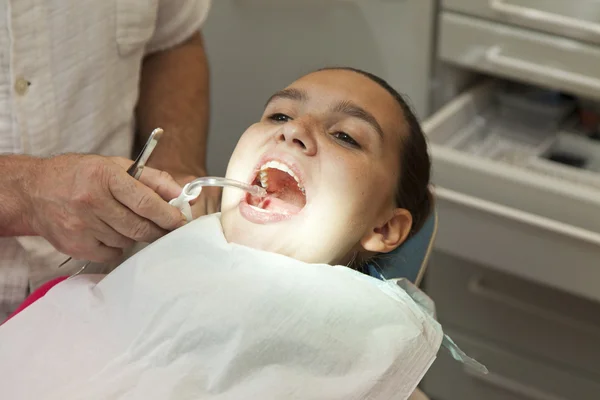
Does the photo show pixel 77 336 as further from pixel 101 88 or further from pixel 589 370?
pixel 589 370

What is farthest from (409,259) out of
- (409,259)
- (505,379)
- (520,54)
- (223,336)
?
(505,379)

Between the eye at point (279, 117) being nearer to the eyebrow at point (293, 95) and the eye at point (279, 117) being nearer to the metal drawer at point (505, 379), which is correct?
the eyebrow at point (293, 95)

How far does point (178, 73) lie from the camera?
52.6 inches

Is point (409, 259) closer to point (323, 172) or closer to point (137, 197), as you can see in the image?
point (323, 172)

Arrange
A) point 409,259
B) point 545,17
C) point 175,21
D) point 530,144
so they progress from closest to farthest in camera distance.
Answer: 1. point 409,259
2. point 175,21
3. point 545,17
4. point 530,144

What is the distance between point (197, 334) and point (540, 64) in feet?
2.86

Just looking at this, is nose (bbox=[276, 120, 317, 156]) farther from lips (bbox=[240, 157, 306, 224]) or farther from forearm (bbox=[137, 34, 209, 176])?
forearm (bbox=[137, 34, 209, 176])

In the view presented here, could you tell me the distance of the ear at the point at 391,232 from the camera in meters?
1.02

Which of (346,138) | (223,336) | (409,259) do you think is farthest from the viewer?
(409,259)

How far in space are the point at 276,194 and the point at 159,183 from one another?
5.6 inches

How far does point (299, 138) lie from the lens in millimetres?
944

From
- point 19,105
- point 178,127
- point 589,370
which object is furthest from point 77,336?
point 589,370

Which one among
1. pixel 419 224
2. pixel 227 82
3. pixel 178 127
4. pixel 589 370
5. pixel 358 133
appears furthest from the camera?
pixel 227 82

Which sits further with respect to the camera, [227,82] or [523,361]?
[227,82]
